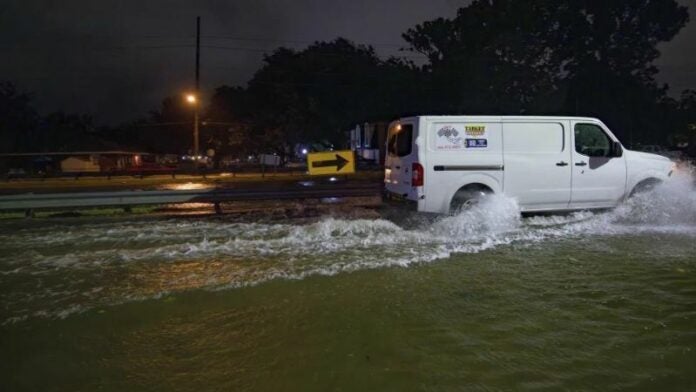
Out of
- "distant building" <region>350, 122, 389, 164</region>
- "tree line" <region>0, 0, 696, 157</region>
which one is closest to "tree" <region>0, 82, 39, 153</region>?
"tree line" <region>0, 0, 696, 157</region>

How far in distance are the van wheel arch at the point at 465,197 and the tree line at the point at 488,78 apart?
32.0 meters

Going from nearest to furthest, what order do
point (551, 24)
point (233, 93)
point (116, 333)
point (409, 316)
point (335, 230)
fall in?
point (116, 333) → point (409, 316) → point (335, 230) → point (551, 24) → point (233, 93)

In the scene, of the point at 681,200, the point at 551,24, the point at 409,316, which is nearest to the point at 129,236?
the point at 409,316

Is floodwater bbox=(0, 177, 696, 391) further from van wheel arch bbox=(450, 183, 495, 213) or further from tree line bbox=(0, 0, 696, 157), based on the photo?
tree line bbox=(0, 0, 696, 157)

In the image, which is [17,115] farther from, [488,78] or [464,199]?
[464,199]

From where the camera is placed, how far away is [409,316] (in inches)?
189

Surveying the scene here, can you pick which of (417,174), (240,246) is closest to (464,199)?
(417,174)

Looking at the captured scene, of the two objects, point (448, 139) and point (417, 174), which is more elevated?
point (448, 139)

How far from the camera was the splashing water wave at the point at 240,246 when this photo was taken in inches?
227

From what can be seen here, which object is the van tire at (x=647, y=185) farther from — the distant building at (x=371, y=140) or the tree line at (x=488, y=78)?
the tree line at (x=488, y=78)

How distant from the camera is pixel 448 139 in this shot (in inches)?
341

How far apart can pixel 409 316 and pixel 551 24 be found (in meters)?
47.3

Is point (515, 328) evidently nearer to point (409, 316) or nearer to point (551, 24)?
point (409, 316)

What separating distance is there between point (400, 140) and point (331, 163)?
3.85m
